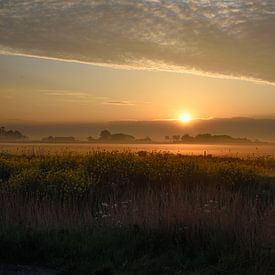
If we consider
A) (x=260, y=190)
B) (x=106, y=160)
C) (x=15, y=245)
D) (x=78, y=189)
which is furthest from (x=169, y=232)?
(x=106, y=160)

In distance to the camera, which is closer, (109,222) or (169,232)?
(169,232)

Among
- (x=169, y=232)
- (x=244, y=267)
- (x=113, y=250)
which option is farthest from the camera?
(x=169, y=232)

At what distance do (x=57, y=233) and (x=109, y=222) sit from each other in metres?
1.68

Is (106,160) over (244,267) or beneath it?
over

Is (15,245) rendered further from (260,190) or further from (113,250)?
(260,190)

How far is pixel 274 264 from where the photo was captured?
381 inches

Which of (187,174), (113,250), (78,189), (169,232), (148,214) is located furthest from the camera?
(187,174)

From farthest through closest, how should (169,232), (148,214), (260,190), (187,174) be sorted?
(187,174)
(260,190)
(148,214)
(169,232)

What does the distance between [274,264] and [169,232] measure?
2576 mm

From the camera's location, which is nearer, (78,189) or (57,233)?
(57,233)

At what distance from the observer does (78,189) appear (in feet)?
61.1

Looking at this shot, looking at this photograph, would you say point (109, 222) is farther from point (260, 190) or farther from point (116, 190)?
point (260, 190)

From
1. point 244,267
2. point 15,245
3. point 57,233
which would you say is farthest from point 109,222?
point 244,267

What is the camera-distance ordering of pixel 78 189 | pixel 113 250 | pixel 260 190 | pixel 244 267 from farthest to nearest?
1. pixel 260 190
2. pixel 78 189
3. pixel 113 250
4. pixel 244 267
